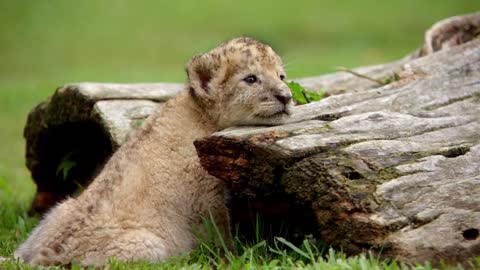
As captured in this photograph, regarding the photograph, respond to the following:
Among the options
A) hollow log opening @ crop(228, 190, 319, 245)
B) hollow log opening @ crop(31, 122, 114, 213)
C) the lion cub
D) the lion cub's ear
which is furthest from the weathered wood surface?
hollow log opening @ crop(31, 122, 114, 213)

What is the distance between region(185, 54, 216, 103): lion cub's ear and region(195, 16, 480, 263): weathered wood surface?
30.5 inches

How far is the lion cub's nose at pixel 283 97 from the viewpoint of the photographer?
259 inches

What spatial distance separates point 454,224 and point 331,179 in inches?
37.9

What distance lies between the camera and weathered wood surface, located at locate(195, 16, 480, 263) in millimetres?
5406

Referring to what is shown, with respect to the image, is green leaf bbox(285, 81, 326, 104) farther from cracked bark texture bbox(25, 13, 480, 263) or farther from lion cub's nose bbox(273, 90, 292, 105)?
lion cub's nose bbox(273, 90, 292, 105)

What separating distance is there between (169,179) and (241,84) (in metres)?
1.10

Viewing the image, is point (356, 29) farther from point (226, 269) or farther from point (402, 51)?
point (226, 269)

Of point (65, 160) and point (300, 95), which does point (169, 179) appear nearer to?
point (300, 95)

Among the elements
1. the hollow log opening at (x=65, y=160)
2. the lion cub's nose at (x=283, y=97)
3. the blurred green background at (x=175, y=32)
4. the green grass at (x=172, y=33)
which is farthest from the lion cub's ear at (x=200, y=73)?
the blurred green background at (x=175, y=32)

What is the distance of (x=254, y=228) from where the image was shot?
6.79 metres

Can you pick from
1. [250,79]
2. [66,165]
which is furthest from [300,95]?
[66,165]

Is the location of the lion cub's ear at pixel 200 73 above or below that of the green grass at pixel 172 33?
below

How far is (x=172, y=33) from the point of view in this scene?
101 feet

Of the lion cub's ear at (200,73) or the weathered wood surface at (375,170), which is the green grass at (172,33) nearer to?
the lion cub's ear at (200,73)
